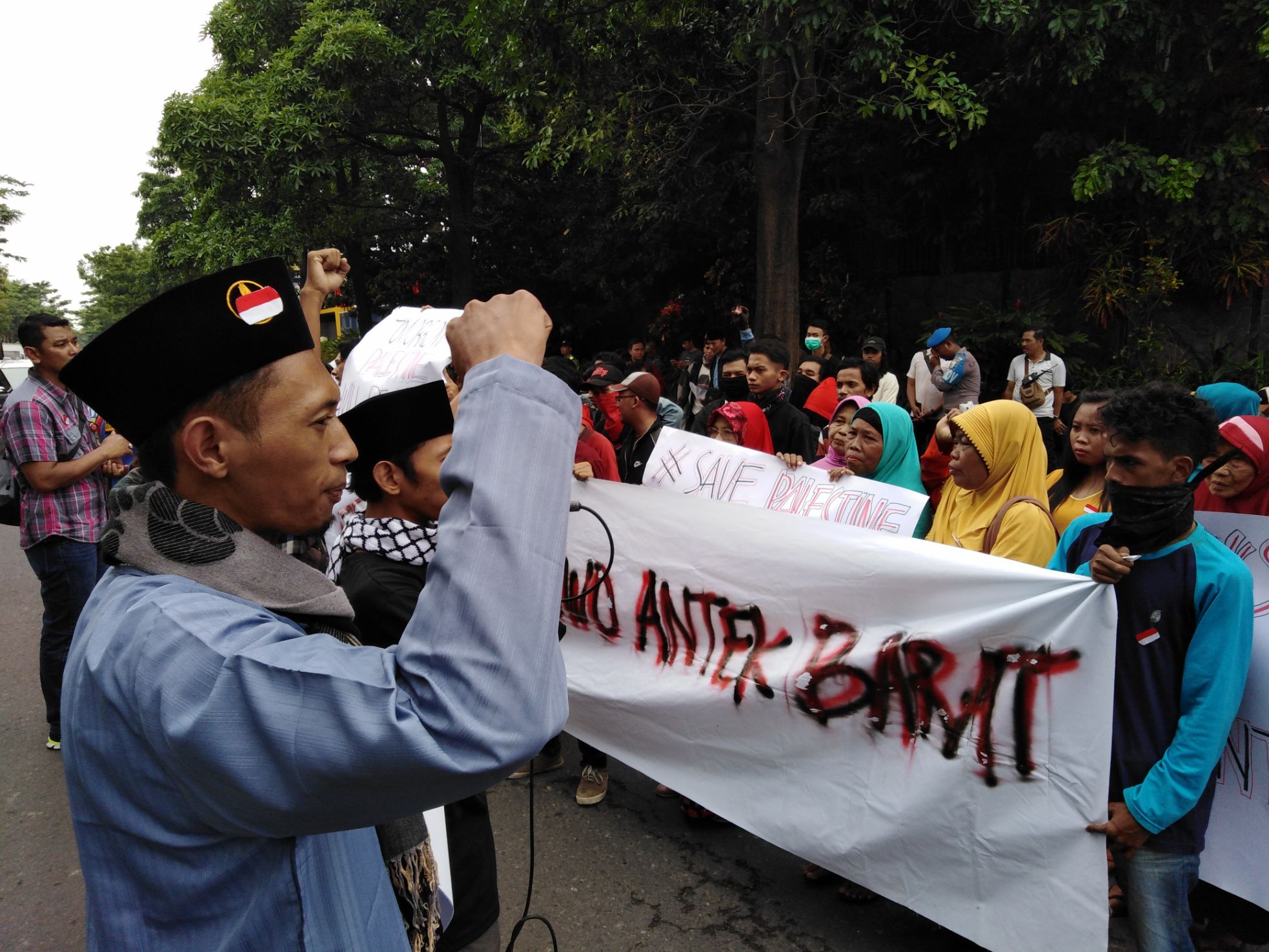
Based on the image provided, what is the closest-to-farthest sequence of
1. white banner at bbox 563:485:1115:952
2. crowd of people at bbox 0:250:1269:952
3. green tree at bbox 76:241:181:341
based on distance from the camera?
crowd of people at bbox 0:250:1269:952 → white banner at bbox 563:485:1115:952 → green tree at bbox 76:241:181:341

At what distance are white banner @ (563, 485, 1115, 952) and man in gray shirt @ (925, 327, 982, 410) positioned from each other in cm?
579

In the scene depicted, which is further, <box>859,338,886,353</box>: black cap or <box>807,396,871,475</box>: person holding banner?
<box>859,338,886,353</box>: black cap

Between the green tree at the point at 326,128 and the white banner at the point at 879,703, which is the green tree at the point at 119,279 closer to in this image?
the green tree at the point at 326,128

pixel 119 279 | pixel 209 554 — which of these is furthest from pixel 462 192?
pixel 119 279

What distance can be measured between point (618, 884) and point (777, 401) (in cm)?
307

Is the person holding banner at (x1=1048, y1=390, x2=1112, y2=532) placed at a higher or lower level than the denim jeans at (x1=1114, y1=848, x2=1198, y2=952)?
higher

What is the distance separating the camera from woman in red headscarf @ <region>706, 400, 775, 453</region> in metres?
4.99

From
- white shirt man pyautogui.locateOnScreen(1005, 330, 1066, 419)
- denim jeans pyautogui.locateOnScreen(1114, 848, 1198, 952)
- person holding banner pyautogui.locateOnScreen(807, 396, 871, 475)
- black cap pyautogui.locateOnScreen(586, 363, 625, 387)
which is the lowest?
denim jeans pyautogui.locateOnScreen(1114, 848, 1198, 952)

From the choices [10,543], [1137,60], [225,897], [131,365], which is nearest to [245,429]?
[131,365]

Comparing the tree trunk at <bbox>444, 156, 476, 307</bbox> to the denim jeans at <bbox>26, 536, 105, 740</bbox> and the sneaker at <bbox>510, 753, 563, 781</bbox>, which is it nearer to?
the denim jeans at <bbox>26, 536, 105, 740</bbox>

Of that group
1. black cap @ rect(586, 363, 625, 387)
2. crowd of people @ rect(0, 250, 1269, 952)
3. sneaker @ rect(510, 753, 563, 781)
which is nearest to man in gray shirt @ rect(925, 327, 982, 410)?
black cap @ rect(586, 363, 625, 387)

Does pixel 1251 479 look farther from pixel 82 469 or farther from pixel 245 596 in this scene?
pixel 82 469

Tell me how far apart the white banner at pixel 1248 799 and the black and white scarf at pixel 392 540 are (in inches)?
87.1

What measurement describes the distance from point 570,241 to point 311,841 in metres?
17.4
